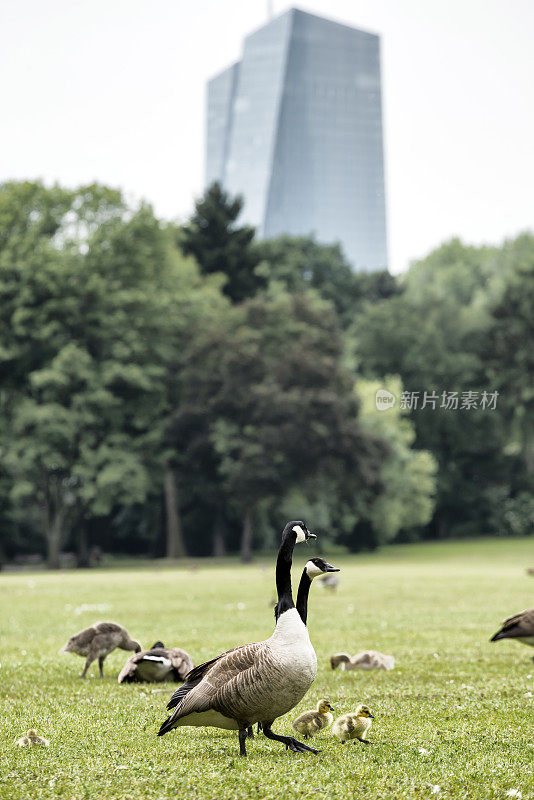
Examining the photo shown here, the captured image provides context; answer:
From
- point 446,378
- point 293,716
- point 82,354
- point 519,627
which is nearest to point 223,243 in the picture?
point 446,378

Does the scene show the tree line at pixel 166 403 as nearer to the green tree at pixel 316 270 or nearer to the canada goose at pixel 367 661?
the green tree at pixel 316 270

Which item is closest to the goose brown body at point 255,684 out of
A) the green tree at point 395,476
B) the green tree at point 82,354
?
the green tree at point 82,354

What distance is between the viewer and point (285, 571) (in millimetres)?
7359

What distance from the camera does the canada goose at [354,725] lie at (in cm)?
744

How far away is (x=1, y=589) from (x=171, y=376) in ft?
92.6

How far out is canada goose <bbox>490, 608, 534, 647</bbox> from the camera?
11047mm

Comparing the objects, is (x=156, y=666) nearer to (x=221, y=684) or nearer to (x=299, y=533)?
(x=221, y=684)

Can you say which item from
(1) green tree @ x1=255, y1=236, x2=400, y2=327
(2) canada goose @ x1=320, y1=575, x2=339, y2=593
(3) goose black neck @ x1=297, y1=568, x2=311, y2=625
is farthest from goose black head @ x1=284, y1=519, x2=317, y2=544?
(1) green tree @ x1=255, y1=236, x2=400, y2=327

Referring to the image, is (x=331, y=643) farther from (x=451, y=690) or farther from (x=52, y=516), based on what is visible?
(x=52, y=516)

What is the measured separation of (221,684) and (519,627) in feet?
17.6

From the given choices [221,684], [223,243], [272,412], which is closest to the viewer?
[221,684]

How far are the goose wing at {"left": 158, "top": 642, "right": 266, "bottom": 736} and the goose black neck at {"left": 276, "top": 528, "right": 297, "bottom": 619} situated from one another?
0.34 meters

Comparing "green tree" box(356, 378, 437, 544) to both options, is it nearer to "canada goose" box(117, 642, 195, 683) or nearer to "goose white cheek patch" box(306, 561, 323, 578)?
"canada goose" box(117, 642, 195, 683)

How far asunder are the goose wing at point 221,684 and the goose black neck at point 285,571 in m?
0.34
